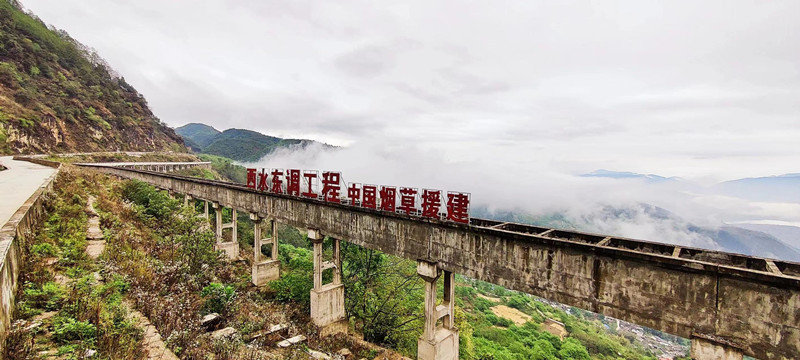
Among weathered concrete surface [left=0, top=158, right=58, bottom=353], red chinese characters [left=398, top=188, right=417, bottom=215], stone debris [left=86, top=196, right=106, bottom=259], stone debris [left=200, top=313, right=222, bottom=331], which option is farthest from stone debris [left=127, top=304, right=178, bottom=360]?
red chinese characters [left=398, top=188, right=417, bottom=215]

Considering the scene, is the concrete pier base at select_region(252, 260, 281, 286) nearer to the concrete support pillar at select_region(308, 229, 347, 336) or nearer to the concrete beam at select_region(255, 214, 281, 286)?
the concrete beam at select_region(255, 214, 281, 286)

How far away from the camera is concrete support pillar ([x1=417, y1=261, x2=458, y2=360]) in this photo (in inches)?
566

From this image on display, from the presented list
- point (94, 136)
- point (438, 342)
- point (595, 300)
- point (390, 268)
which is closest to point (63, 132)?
point (94, 136)

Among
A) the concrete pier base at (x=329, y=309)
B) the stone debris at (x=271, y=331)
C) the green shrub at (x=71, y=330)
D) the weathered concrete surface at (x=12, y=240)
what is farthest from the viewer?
the concrete pier base at (x=329, y=309)

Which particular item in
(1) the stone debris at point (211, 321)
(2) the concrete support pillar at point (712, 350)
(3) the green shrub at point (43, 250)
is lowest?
(1) the stone debris at point (211, 321)

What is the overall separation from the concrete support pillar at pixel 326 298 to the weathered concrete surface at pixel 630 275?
4.80 m

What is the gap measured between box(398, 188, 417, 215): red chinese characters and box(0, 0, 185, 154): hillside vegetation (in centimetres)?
6246

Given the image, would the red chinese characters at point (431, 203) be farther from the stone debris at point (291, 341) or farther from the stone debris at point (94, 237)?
the stone debris at point (94, 237)

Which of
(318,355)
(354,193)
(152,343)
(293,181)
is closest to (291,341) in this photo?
(318,355)

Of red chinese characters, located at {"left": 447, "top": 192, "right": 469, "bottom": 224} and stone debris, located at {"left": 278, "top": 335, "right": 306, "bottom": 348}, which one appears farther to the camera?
stone debris, located at {"left": 278, "top": 335, "right": 306, "bottom": 348}

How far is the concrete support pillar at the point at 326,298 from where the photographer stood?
64.5 ft

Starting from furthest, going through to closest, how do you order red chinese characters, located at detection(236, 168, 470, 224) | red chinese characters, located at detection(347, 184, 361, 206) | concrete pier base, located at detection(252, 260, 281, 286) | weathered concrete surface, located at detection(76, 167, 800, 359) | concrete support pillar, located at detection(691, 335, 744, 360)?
concrete pier base, located at detection(252, 260, 281, 286)
red chinese characters, located at detection(347, 184, 361, 206)
red chinese characters, located at detection(236, 168, 470, 224)
concrete support pillar, located at detection(691, 335, 744, 360)
weathered concrete surface, located at detection(76, 167, 800, 359)

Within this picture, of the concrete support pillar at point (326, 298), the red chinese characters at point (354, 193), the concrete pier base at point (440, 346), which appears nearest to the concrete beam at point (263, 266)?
the concrete support pillar at point (326, 298)

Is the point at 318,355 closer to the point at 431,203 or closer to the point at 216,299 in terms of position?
the point at 216,299
